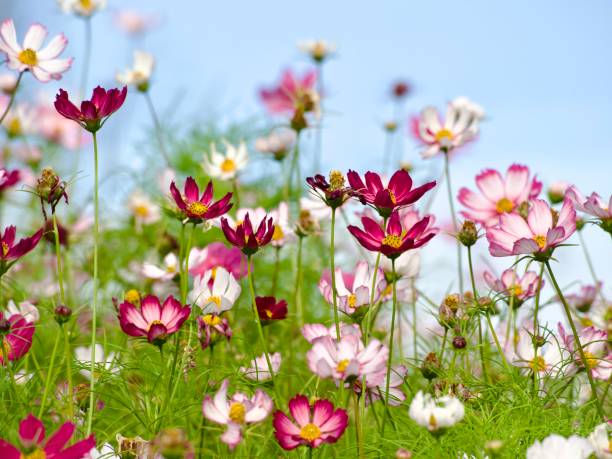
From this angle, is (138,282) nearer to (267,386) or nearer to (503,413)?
(267,386)

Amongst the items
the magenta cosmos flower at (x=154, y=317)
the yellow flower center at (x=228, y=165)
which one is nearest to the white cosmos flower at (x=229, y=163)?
the yellow flower center at (x=228, y=165)

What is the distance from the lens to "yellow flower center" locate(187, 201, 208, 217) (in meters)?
0.91

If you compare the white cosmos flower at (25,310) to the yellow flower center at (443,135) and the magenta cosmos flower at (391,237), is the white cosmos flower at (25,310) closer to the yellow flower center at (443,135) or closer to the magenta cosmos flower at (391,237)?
the magenta cosmos flower at (391,237)

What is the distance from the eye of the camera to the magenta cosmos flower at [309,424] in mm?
748

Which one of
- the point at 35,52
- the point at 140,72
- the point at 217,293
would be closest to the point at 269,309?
the point at 217,293

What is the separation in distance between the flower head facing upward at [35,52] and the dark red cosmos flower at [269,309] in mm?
485

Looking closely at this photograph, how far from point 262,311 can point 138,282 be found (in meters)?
0.86

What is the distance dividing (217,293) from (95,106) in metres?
0.25

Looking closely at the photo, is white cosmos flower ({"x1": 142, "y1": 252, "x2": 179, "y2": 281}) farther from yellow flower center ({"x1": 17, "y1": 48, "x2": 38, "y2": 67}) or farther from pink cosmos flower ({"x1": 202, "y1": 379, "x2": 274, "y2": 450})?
pink cosmos flower ({"x1": 202, "y1": 379, "x2": 274, "y2": 450})

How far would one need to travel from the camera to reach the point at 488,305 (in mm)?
988

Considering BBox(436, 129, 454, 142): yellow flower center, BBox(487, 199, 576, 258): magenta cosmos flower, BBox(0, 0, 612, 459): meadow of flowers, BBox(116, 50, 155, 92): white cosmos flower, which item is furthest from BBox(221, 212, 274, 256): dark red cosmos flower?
BBox(116, 50, 155, 92): white cosmos flower

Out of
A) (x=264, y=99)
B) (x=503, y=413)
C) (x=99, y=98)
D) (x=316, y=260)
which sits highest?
(x=264, y=99)

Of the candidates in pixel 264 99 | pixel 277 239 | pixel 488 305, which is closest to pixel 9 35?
pixel 277 239

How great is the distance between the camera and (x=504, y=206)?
1.22 metres
